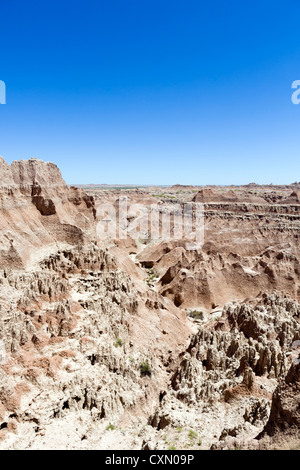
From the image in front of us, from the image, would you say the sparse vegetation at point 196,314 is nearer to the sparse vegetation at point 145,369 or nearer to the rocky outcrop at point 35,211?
the rocky outcrop at point 35,211

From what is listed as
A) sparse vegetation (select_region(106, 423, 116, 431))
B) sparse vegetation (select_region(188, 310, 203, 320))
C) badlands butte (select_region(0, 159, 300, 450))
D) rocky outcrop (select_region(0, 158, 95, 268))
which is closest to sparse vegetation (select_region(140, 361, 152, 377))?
badlands butte (select_region(0, 159, 300, 450))

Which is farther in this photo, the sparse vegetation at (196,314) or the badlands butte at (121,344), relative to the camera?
the sparse vegetation at (196,314)

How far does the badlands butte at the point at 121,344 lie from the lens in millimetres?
10383

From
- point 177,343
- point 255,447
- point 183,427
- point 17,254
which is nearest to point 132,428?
point 183,427

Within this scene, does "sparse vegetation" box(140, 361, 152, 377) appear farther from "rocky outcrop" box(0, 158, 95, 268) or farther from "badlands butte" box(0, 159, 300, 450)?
"rocky outcrop" box(0, 158, 95, 268)

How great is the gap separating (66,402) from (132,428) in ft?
8.78

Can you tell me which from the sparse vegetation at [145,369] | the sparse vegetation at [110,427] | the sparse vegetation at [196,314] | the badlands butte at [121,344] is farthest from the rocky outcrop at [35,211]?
the sparse vegetation at [110,427]

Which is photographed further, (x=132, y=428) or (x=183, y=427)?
(x=132, y=428)

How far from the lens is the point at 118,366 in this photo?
1415 centimetres

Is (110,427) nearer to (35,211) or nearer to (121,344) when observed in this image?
(121,344)

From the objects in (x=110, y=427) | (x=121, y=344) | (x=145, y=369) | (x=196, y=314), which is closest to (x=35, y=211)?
(x=121, y=344)

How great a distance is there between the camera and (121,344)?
54.8ft
